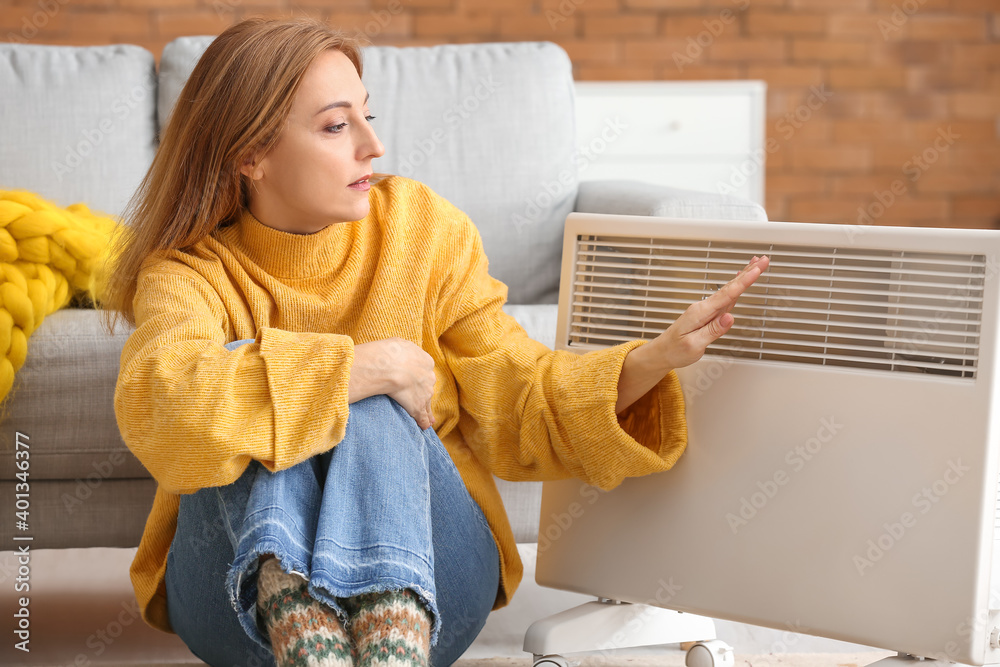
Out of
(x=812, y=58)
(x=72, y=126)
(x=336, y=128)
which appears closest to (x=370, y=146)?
(x=336, y=128)

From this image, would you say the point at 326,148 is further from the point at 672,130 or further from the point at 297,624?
the point at 672,130

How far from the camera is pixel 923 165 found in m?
3.16

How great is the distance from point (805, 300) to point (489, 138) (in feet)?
3.02

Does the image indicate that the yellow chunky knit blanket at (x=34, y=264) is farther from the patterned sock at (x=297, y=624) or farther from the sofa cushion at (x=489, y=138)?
the patterned sock at (x=297, y=624)

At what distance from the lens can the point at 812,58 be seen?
309 centimetres

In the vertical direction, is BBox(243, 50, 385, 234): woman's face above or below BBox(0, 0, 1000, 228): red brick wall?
below

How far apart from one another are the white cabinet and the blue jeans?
1831mm

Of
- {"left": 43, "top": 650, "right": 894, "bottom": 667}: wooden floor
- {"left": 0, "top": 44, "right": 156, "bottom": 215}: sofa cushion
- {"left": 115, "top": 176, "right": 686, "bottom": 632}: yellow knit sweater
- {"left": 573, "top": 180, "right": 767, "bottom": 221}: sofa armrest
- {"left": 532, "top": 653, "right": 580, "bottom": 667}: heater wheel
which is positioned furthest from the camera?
{"left": 0, "top": 44, "right": 156, "bottom": 215}: sofa cushion

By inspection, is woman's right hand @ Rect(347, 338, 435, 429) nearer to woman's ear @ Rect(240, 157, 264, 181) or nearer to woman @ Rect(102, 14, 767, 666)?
woman @ Rect(102, 14, 767, 666)

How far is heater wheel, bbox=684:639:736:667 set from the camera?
115cm

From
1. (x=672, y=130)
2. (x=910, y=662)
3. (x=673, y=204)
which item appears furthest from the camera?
(x=672, y=130)

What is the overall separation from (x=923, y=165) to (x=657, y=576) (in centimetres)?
255

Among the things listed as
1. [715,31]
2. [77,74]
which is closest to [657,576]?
[77,74]

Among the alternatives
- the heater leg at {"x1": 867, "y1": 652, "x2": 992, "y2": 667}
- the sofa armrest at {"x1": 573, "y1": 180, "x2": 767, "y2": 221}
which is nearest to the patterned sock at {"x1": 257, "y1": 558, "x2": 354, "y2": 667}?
the heater leg at {"x1": 867, "y1": 652, "x2": 992, "y2": 667}
